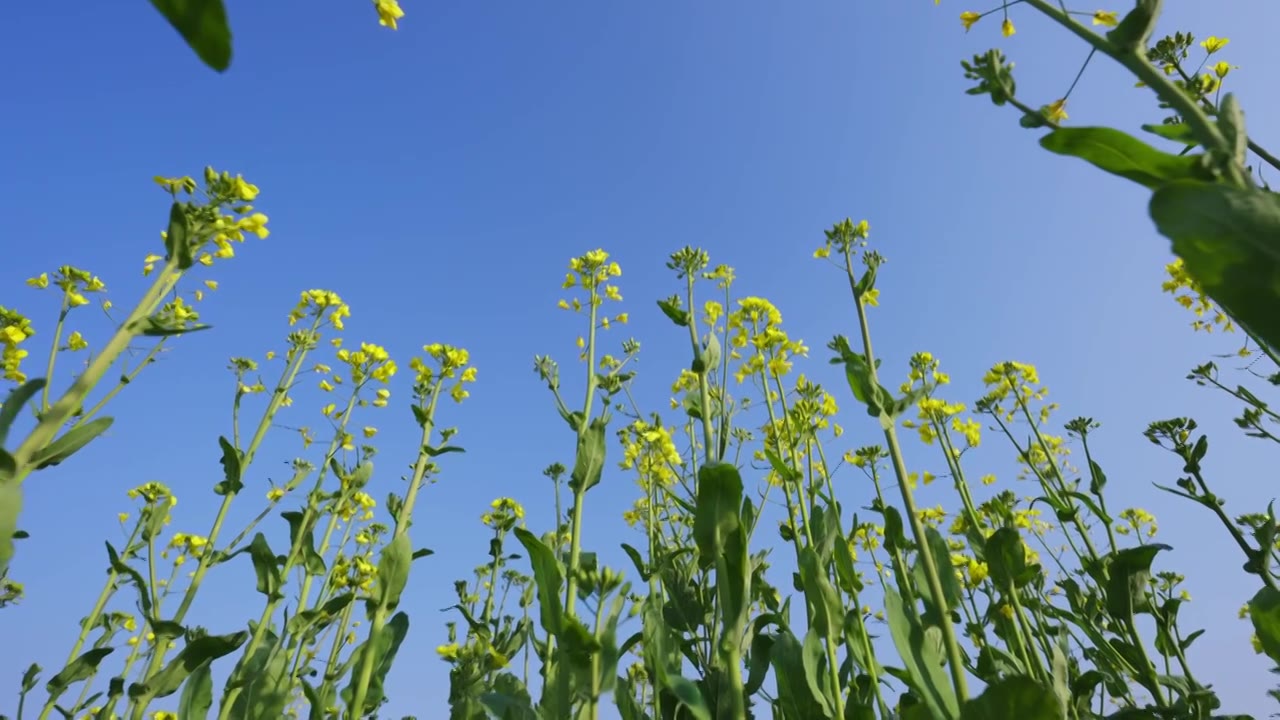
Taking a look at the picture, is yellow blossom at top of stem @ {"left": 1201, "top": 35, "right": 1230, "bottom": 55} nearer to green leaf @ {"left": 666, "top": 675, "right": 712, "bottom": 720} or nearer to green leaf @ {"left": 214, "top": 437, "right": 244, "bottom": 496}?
green leaf @ {"left": 666, "top": 675, "right": 712, "bottom": 720}

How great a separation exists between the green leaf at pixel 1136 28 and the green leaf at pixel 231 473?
4146 millimetres

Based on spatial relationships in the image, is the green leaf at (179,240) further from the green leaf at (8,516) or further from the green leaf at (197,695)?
the green leaf at (197,695)

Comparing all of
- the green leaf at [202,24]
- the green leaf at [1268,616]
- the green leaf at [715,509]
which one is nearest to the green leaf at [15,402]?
the green leaf at [202,24]

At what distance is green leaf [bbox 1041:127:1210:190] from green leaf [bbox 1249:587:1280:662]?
5.59ft

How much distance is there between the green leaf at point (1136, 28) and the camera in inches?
46.3

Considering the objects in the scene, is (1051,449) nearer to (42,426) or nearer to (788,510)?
(788,510)

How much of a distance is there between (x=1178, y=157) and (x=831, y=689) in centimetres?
200

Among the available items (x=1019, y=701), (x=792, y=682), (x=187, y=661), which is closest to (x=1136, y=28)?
(x=1019, y=701)

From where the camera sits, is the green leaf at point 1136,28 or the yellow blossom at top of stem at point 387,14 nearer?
the green leaf at point 1136,28

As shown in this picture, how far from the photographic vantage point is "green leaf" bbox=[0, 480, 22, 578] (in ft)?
3.81

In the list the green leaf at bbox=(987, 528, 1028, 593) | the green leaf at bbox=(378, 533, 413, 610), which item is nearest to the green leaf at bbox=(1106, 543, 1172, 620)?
the green leaf at bbox=(987, 528, 1028, 593)

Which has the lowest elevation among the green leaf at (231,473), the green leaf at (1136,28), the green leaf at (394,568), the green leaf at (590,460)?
the green leaf at (394,568)

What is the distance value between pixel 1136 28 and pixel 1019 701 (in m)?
1.49

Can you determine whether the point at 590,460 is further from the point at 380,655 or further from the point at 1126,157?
the point at 1126,157
